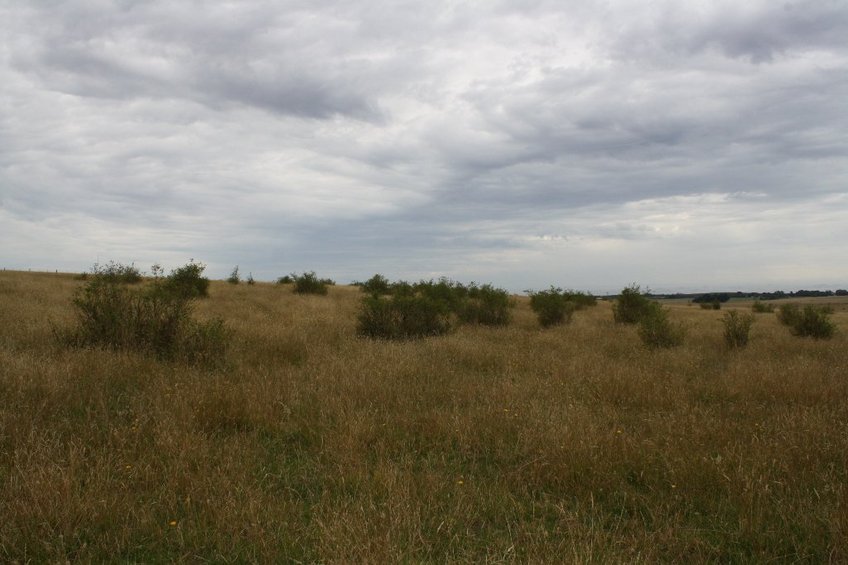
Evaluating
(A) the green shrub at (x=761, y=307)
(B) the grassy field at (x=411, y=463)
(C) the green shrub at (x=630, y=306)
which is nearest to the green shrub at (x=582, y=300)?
(C) the green shrub at (x=630, y=306)

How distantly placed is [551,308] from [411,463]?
14047mm

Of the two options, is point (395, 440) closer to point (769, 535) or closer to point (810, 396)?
point (769, 535)

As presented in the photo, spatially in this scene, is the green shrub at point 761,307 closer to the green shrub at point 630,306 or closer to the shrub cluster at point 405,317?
the green shrub at point 630,306

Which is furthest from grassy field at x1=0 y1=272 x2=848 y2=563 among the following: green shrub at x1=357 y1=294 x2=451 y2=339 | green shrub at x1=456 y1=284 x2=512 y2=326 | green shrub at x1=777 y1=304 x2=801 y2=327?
green shrub at x1=777 y1=304 x2=801 y2=327

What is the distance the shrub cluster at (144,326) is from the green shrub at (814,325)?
53.6ft

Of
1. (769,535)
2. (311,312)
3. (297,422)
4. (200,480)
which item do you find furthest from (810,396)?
(311,312)

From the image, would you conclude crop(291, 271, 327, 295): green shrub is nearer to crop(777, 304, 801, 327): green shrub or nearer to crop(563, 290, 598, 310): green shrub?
crop(563, 290, 598, 310): green shrub

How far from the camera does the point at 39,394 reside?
554cm

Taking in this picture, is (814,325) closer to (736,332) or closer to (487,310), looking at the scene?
(736,332)

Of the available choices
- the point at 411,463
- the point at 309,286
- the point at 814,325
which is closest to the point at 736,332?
the point at 814,325

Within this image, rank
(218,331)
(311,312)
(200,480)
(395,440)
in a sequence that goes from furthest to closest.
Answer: (311,312)
(218,331)
(395,440)
(200,480)

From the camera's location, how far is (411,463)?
13.8 feet

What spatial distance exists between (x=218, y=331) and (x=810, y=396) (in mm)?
9005

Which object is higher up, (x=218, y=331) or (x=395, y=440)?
(x=218, y=331)
